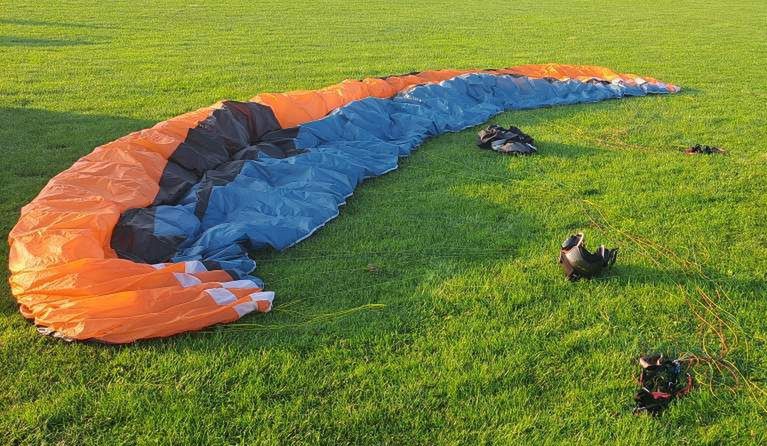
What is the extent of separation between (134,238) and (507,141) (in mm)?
4160

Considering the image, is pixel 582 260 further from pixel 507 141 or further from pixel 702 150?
pixel 702 150

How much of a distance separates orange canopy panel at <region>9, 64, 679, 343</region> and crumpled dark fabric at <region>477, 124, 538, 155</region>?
1759 millimetres

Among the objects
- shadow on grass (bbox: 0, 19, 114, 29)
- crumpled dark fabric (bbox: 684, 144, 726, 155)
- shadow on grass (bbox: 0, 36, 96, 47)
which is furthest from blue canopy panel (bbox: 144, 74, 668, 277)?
shadow on grass (bbox: 0, 19, 114, 29)

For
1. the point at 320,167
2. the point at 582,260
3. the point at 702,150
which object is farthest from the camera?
the point at 702,150

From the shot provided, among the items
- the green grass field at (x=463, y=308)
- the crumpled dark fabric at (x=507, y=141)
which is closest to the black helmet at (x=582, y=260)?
the green grass field at (x=463, y=308)

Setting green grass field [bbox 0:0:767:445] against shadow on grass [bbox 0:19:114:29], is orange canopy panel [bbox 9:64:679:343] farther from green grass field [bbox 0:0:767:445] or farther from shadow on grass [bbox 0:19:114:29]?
shadow on grass [bbox 0:19:114:29]

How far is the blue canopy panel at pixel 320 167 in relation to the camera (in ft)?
16.0

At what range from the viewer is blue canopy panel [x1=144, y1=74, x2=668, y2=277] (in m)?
4.88

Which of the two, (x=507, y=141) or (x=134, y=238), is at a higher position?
(x=134, y=238)

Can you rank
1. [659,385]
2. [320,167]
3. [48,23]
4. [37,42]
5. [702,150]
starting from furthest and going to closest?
[48,23]
[37,42]
[702,150]
[320,167]
[659,385]

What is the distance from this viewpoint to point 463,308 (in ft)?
13.4

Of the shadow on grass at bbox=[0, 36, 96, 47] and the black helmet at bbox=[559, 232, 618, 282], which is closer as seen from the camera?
the black helmet at bbox=[559, 232, 618, 282]

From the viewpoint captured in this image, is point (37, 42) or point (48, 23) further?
point (48, 23)

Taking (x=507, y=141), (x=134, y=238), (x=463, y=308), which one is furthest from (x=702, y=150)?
(x=134, y=238)
